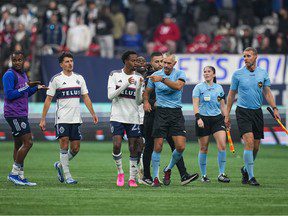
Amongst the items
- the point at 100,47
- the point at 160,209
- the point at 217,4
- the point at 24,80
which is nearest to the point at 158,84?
the point at 24,80

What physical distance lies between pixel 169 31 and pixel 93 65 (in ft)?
12.0

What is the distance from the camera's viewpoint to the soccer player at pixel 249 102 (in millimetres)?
18922

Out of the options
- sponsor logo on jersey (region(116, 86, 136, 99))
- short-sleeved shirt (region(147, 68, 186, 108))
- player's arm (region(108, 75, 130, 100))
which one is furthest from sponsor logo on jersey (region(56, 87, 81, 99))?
short-sleeved shirt (region(147, 68, 186, 108))

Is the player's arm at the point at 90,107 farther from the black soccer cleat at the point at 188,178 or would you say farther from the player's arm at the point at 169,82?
the black soccer cleat at the point at 188,178

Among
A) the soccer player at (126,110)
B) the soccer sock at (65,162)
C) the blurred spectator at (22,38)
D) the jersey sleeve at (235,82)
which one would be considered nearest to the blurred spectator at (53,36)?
the blurred spectator at (22,38)

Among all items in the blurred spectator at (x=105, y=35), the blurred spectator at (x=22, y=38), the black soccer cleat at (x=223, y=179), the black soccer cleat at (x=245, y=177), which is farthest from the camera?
the blurred spectator at (x=105, y=35)

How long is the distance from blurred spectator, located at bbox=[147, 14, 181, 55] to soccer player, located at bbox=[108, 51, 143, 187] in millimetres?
16482

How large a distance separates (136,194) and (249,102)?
10.1 feet

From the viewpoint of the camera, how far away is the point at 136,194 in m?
17.2

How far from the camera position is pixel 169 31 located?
35562 millimetres

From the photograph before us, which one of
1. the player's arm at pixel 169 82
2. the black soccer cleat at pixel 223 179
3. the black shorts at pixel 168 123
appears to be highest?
the player's arm at pixel 169 82

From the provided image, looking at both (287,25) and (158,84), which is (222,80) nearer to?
(287,25)

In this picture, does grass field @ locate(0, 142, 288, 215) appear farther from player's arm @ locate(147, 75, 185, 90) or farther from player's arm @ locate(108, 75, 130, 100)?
player's arm @ locate(147, 75, 185, 90)

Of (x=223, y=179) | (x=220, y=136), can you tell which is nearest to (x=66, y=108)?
(x=220, y=136)
